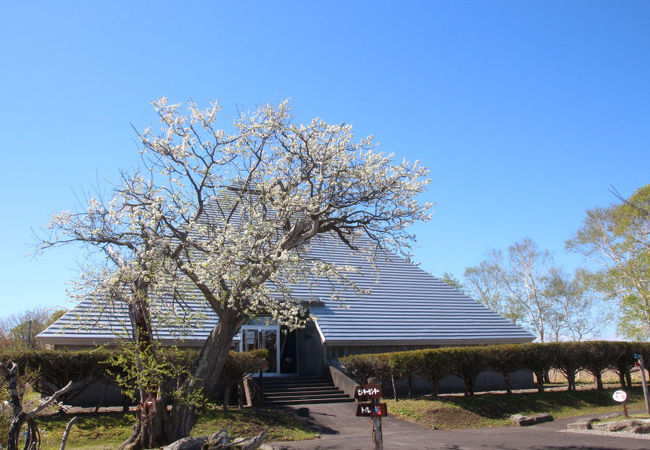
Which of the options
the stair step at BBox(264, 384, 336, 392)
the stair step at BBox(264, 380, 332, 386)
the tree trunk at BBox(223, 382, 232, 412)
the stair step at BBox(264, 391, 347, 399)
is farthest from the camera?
the stair step at BBox(264, 380, 332, 386)

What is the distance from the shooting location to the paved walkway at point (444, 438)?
10.6 meters

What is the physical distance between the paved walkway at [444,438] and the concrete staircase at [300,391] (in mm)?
1414

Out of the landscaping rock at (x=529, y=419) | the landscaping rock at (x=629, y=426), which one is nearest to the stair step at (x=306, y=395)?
the landscaping rock at (x=529, y=419)

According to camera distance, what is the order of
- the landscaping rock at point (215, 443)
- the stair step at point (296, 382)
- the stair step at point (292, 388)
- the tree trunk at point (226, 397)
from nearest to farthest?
the landscaping rock at point (215, 443) → the tree trunk at point (226, 397) → the stair step at point (292, 388) → the stair step at point (296, 382)

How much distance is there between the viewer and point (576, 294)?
39.1 meters

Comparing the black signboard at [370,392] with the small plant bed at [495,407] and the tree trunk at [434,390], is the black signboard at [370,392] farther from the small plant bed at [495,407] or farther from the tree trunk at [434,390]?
the tree trunk at [434,390]

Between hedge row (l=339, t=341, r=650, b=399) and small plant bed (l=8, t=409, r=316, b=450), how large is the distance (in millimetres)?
3838

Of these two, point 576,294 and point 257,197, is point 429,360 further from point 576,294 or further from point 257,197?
point 576,294

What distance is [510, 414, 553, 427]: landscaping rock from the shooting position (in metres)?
14.2

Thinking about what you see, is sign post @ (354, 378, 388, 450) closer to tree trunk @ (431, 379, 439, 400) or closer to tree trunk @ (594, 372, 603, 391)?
tree trunk @ (431, 379, 439, 400)

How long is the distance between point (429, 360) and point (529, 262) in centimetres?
2616

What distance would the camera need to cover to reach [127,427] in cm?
1259

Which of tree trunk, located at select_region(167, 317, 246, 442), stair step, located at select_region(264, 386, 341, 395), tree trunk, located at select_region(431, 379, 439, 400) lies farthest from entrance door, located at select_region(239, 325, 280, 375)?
tree trunk, located at select_region(167, 317, 246, 442)

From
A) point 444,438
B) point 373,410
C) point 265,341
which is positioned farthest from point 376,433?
point 265,341
